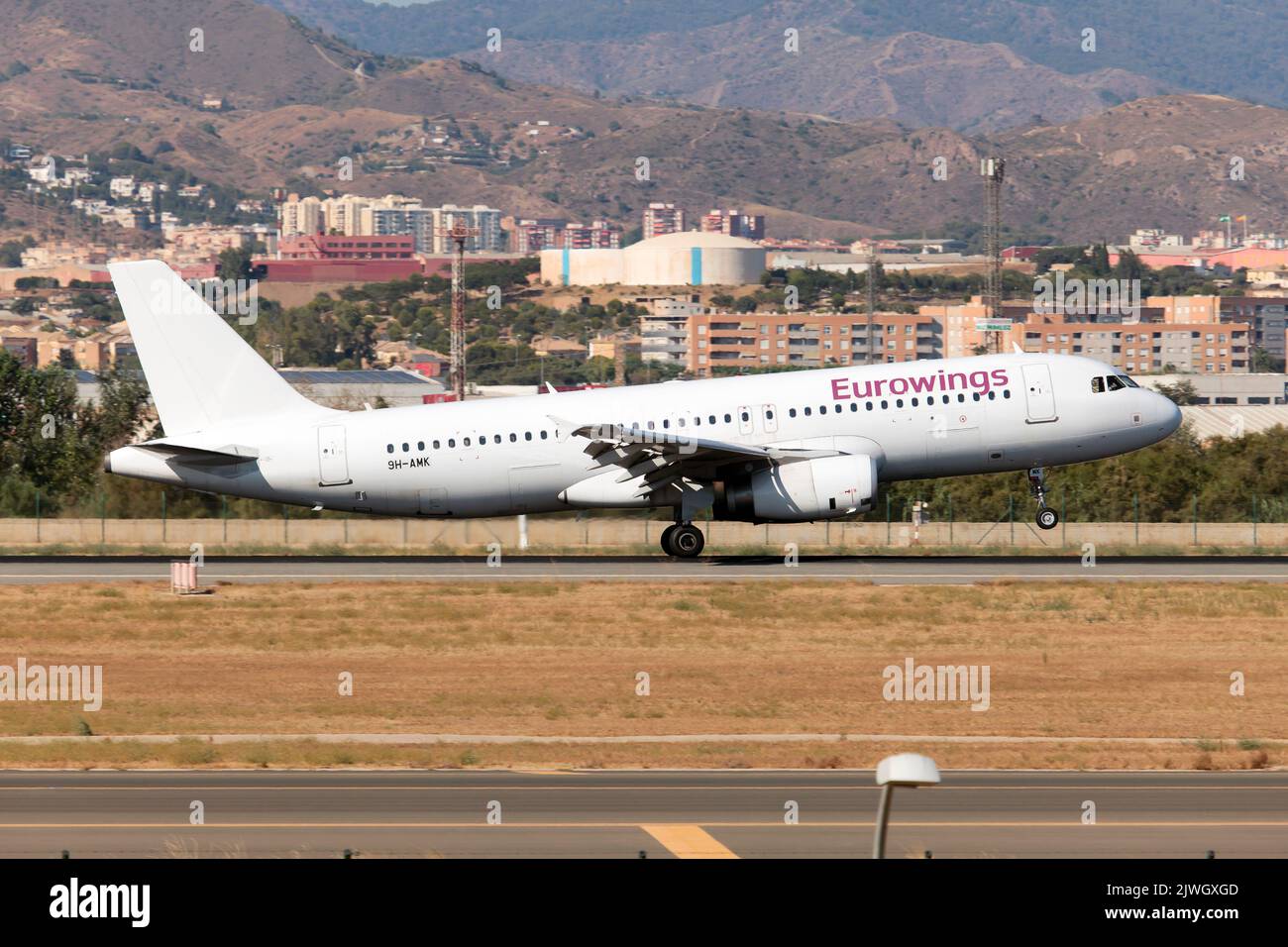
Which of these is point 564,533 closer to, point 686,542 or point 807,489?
point 686,542

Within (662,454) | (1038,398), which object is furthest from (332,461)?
(1038,398)

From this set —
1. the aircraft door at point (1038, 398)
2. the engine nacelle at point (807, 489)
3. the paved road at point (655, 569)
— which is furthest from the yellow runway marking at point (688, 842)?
the aircraft door at point (1038, 398)

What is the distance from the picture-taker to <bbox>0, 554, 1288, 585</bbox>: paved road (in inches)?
1929

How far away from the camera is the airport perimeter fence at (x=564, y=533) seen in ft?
199

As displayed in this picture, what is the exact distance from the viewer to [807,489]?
160 feet

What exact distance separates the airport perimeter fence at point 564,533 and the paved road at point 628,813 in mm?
33646

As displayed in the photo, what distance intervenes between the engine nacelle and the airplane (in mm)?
94

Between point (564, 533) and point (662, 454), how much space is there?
13767mm

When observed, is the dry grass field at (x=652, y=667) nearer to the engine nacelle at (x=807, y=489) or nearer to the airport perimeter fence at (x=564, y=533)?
the engine nacelle at (x=807, y=489)

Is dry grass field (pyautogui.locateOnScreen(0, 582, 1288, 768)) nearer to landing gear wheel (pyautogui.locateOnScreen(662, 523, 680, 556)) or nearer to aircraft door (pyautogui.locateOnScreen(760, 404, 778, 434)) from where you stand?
aircraft door (pyautogui.locateOnScreen(760, 404, 778, 434))
